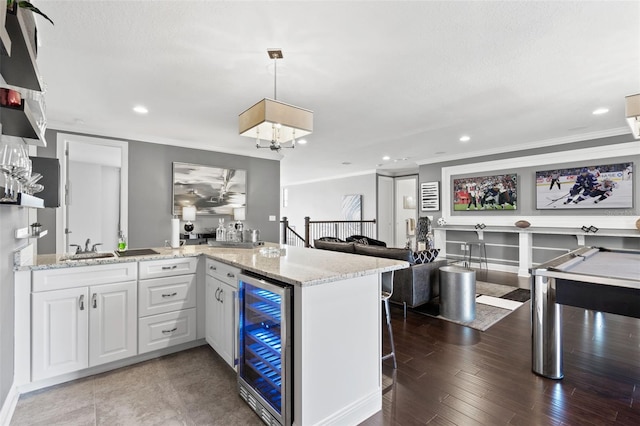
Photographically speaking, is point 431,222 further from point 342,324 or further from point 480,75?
point 342,324

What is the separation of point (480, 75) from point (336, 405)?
121 inches

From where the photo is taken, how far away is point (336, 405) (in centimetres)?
171

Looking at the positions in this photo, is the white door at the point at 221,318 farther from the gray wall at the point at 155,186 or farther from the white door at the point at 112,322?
the gray wall at the point at 155,186

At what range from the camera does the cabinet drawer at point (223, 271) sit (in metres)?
2.21

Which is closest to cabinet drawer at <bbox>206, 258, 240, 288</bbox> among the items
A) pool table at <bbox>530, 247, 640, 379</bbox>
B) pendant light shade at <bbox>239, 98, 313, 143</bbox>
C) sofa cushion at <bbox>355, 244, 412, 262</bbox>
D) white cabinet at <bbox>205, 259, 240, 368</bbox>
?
white cabinet at <bbox>205, 259, 240, 368</bbox>

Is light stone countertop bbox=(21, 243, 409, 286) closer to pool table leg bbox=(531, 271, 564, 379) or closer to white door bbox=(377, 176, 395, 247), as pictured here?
pool table leg bbox=(531, 271, 564, 379)

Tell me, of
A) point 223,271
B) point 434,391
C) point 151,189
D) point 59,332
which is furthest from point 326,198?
point 59,332

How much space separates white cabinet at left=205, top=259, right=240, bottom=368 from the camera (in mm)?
2191

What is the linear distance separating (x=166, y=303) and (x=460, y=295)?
10.1 feet

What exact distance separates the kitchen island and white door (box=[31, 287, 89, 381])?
5cm

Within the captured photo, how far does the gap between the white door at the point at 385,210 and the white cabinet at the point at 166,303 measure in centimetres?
692

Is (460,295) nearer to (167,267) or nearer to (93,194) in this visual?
(167,267)

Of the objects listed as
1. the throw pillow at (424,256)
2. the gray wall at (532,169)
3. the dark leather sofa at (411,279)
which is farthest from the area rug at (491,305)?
the gray wall at (532,169)

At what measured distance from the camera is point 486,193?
6414mm
